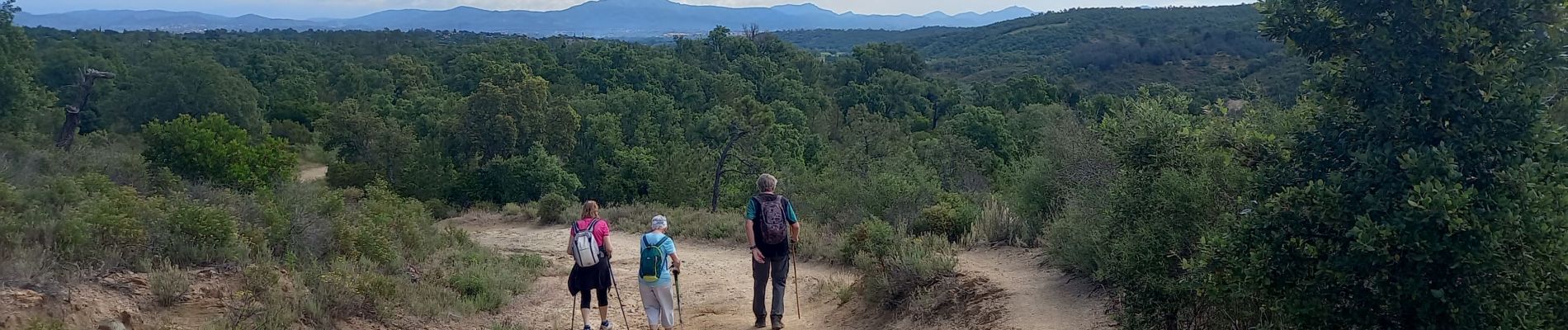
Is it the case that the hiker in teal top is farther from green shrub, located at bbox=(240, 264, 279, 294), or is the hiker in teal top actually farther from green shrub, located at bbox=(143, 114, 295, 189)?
green shrub, located at bbox=(143, 114, 295, 189)

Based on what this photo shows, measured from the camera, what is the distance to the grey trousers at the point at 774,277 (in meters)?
7.11

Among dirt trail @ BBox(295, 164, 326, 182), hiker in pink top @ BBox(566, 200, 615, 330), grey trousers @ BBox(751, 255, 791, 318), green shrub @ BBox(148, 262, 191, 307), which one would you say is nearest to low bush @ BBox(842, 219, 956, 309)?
grey trousers @ BBox(751, 255, 791, 318)

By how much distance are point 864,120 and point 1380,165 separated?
110ft

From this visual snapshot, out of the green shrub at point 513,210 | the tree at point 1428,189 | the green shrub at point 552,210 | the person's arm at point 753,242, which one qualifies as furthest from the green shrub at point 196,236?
the green shrub at point 513,210

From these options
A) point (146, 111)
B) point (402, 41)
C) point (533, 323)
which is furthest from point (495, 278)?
point (402, 41)

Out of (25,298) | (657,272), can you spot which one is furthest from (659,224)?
(25,298)

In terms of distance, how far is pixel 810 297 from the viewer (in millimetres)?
9102

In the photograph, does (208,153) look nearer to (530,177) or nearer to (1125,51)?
(530,177)

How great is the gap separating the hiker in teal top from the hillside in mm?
31141

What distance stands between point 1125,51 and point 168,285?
70455 mm

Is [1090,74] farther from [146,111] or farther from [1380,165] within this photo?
[1380,165]

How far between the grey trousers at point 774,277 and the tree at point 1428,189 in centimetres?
352

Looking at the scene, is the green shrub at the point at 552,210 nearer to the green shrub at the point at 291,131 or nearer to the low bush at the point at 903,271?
the low bush at the point at 903,271

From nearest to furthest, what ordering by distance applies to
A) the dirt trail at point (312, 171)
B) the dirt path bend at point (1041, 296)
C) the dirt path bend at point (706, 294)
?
the dirt path bend at point (1041, 296)
the dirt path bend at point (706, 294)
the dirt trail at point (312, 171)
